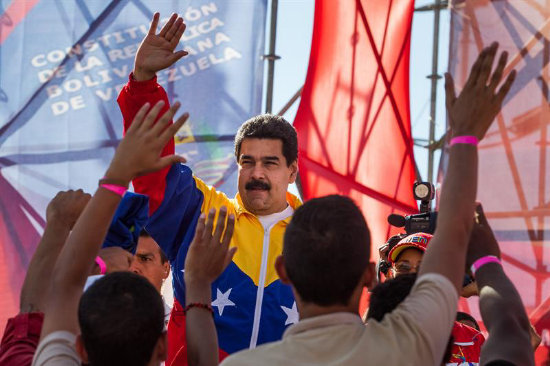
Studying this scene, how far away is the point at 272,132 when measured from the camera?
3289 millimetres

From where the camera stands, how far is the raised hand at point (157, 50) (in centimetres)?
259

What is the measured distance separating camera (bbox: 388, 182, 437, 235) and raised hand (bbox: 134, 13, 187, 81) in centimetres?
94

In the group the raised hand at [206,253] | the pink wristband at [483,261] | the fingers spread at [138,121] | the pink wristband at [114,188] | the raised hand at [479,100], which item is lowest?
the raised hand at [206,253]

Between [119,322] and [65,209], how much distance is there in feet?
1.45

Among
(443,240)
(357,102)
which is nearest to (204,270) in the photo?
(443,240)

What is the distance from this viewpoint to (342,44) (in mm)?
7199

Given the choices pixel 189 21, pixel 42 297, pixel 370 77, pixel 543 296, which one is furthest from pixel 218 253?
pixel 370 77

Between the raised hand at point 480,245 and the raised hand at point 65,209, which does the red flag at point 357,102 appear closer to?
the raised hand at point 65,209

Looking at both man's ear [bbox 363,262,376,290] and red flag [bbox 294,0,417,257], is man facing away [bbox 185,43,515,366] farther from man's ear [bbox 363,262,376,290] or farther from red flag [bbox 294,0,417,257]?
red flag [bbox 294,0,417,257]

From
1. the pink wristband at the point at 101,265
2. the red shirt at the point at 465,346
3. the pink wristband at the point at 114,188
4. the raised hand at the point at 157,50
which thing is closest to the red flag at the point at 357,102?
the red shirt at the point at 465,346

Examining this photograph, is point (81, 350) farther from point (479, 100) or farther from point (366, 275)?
point (479, 100)

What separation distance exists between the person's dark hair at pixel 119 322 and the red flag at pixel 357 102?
504 cm

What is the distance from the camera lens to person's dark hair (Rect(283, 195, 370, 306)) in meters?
1.70

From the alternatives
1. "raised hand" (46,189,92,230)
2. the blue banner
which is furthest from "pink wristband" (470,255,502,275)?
the blue banner
